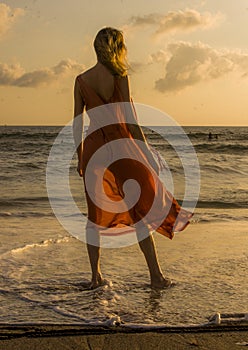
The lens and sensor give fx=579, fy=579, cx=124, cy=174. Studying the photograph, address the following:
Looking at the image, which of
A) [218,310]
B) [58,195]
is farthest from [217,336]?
[58,195]

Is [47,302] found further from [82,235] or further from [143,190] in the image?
[82,235]

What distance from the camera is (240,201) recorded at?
1057cm

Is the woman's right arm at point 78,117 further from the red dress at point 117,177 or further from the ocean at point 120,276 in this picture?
the ocean at point 120,276

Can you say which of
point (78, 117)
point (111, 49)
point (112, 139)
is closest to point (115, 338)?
point (112, 139)

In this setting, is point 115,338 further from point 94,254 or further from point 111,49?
point 111,49

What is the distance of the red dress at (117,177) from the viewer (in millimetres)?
4324

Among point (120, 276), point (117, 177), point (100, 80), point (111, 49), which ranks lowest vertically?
point (120, 276)

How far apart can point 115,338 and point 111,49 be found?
2.07 meters

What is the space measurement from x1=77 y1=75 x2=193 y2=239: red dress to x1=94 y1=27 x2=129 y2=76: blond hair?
0.12 meters

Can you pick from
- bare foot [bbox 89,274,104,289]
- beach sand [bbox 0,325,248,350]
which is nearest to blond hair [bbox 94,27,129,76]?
bare foot [bbox 89,274,104,289]

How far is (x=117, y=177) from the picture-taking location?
4422mm

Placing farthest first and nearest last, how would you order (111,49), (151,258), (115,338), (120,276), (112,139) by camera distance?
(120,276) < (151,258) < (112,139) < (111,49) < (115,338)

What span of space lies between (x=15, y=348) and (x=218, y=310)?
1427 mm

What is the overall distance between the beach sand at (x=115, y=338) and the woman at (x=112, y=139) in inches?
42.7
